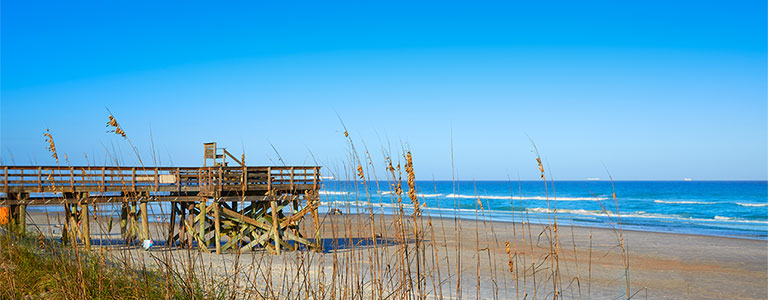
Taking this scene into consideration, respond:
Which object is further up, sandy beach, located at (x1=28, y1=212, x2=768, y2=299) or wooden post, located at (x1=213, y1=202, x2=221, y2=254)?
wooden post, located at (x1=213, y1=202, x2=221, y2=254)

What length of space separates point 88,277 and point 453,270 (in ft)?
37.6

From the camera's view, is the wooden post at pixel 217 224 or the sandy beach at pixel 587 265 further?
the wooden post at pixel 217 224

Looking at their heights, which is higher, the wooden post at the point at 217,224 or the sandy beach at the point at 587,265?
the wooden post at the point at 217,224

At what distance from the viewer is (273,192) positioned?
1570 cm

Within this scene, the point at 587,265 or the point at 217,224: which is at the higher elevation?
the point at 217,224

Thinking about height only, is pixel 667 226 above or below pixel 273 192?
below

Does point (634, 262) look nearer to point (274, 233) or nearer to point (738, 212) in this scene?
point (274, 233)

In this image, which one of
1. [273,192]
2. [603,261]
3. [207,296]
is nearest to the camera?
[207,296]

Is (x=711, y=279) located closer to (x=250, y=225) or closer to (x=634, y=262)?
(x=634, y=262)

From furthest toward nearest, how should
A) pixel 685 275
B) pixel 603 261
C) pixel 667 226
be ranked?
pixel 667 226, pixel 603 261, pixel 685 275

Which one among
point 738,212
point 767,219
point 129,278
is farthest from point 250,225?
point 738,212

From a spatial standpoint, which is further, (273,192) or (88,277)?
(273,192)

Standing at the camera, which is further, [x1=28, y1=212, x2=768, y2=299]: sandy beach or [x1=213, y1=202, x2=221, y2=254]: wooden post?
[x1=213, y1=202, x2=221, y2=254]: wooden post

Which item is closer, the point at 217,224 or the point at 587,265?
the point at 217,224
